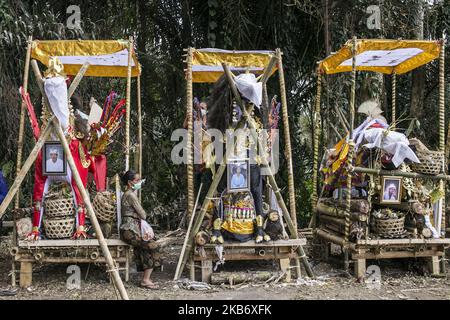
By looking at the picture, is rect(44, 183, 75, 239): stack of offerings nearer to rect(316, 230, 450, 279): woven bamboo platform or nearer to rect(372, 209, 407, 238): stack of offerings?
rect(316, 230, 450, 279): woven bamboo platform

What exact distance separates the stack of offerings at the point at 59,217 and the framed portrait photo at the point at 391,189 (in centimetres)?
378

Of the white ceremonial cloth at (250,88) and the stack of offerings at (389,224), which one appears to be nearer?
the white ceremonial cloth at (250,88)

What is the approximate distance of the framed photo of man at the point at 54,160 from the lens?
19.5ft

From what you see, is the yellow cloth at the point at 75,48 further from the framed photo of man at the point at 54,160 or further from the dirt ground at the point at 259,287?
the dirt ground at the point at 259,287

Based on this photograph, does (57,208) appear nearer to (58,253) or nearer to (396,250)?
(58,253)

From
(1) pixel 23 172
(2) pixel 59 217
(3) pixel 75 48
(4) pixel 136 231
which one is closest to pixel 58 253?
(2) pixel 59 217

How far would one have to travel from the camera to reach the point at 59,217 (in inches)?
234

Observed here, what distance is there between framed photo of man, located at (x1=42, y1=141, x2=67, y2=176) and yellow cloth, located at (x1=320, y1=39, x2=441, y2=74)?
370 centimetres

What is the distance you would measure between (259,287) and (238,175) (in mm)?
1340

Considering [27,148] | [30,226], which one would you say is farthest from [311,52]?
[30,226]

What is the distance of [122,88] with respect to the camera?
10.5 m

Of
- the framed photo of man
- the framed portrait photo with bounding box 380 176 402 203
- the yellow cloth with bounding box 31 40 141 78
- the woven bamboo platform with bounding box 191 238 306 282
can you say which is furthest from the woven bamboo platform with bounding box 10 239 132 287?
the framed portrait photo with bounding box 380 176 402 203

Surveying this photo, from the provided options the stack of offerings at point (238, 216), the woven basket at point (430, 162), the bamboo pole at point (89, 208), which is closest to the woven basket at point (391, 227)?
the woven basket at point (430, 162)

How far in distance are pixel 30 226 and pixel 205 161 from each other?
7.19ft
